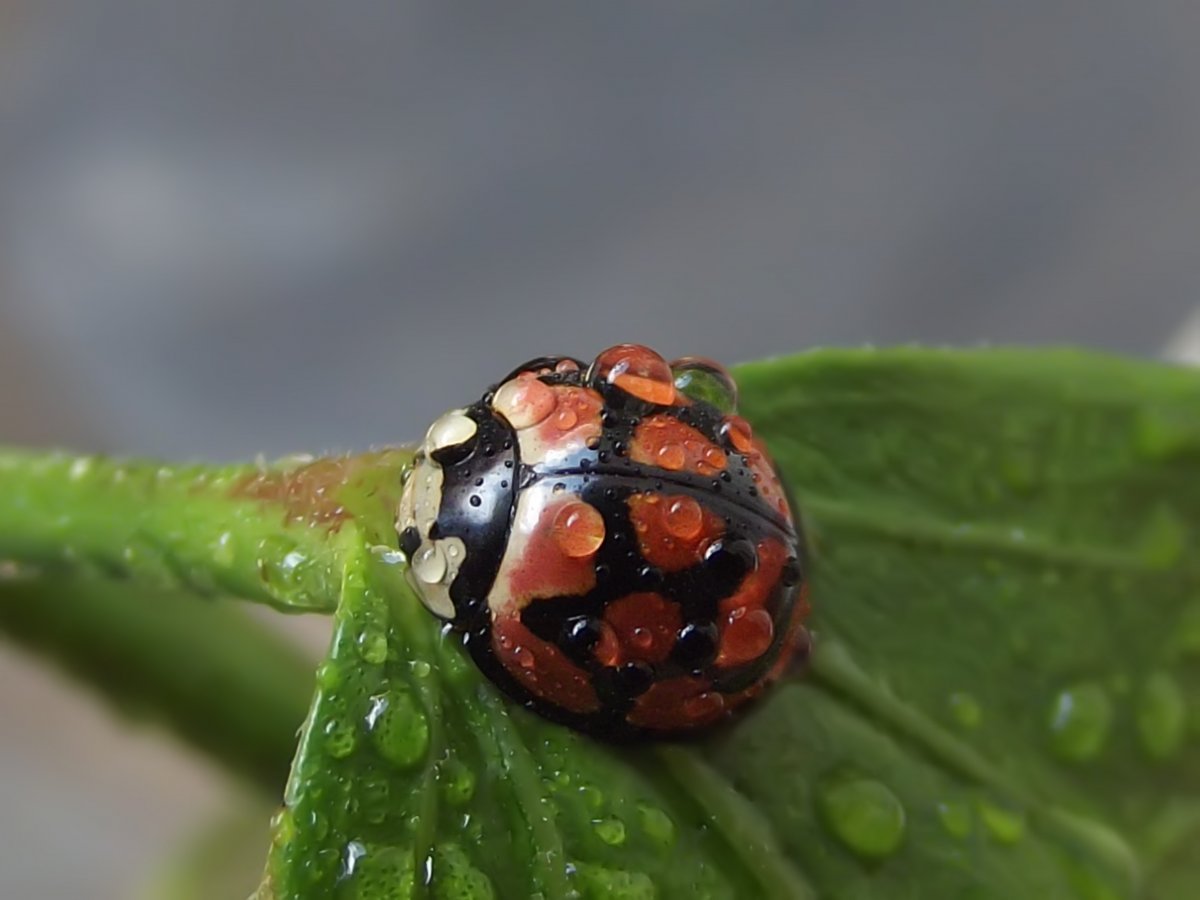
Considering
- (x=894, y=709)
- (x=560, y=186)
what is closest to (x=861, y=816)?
(x=894, y=709)

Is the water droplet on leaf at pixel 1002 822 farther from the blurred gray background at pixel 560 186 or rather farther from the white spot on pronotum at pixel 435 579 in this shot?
the blurred gray background at pixel 560 186

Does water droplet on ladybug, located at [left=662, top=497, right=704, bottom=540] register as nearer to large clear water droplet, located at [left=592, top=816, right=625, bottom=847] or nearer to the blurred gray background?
large clear water droplet, located at [left=592, top=816, right=625, bottom=847]

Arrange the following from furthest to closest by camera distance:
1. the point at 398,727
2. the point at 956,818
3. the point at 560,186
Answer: the point at 560,186 < the point at 956,818 < the point at 398,727

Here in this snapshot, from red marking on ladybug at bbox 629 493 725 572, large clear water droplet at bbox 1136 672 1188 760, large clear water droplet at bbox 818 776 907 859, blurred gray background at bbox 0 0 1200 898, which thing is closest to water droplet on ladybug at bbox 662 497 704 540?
red marking on ladybug at bbox 629 493 725 572

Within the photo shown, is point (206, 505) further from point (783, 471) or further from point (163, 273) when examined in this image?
point (163, 273)

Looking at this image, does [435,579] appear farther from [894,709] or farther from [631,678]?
[894,709]

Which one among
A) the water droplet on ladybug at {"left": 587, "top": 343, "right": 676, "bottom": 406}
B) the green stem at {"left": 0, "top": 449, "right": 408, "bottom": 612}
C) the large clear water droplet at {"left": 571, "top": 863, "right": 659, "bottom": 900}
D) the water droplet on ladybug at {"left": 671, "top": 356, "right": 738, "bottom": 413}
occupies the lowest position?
the large clear water droplet at {"left": 571, "top": 863, "right": 659, "bottom": 900}

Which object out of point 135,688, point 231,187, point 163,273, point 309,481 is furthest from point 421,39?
point 309,481
